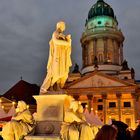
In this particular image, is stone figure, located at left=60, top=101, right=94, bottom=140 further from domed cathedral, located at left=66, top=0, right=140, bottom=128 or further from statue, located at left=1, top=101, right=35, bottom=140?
domed cathedral, located at left=66, top=0, right=140, bottom=128

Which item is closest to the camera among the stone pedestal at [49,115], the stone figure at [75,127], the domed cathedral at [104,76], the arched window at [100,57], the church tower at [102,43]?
the stone figure at [75,127]

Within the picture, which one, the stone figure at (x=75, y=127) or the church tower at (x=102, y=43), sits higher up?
the church tower at (x=102, y=43)

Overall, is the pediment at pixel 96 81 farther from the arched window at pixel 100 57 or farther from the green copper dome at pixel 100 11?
the green copper dome at pixel 100 11

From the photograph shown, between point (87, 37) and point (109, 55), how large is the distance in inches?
261

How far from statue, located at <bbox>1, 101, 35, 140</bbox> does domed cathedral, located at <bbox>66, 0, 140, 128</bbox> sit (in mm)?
38639

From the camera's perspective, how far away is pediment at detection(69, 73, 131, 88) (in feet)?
167

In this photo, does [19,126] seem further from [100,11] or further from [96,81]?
[100,11]

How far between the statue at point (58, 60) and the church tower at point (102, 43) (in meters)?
51.5

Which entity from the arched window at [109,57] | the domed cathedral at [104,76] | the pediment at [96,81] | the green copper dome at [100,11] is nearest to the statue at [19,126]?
the domed cathedral at [104,76]

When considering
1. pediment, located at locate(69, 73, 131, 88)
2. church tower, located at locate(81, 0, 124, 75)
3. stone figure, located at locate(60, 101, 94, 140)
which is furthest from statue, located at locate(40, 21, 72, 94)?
church tower, located at locate(81, 0, 124, 75)

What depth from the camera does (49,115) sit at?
8.36 meters

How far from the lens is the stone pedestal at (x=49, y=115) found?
8156 mm

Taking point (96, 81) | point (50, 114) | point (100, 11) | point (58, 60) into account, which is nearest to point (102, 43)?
point (100, 11)

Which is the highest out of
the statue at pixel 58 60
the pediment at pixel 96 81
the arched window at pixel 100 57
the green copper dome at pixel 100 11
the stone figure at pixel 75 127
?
the green copper dome at pixel 100 11
